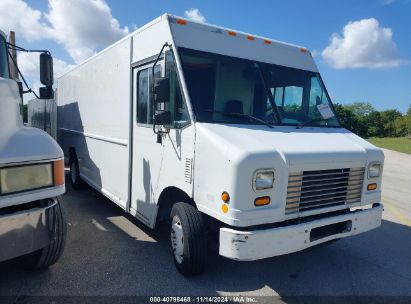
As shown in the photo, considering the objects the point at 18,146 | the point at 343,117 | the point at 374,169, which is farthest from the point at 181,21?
the point at 343,117

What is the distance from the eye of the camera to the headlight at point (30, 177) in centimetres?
301

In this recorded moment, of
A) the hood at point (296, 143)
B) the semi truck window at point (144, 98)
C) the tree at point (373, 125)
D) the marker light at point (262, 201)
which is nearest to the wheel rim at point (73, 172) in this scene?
the semi truck window at point (144, 98)

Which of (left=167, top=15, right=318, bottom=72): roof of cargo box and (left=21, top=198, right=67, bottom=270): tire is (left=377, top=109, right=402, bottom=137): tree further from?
(left=21, top=198, right=67, bottom=270): tire

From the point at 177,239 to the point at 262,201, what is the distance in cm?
124

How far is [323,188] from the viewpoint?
3859 millimetres

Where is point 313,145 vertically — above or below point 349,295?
above

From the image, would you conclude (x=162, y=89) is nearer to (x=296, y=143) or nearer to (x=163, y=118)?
(x=163, y=118)

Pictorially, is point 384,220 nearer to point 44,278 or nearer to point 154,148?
point 154,148

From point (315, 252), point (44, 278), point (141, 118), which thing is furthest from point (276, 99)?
point (44, 278)

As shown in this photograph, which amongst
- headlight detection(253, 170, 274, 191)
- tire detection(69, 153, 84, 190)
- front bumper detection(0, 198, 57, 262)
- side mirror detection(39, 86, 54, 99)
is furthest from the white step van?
tire detection(69, 153, 84, 190)

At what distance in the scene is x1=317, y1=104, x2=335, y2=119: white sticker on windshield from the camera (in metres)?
4.99

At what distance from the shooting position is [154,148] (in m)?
4.67

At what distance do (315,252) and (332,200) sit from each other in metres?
1.33

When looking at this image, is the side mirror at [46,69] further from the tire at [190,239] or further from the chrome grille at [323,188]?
the chrome grille at [323,188]
